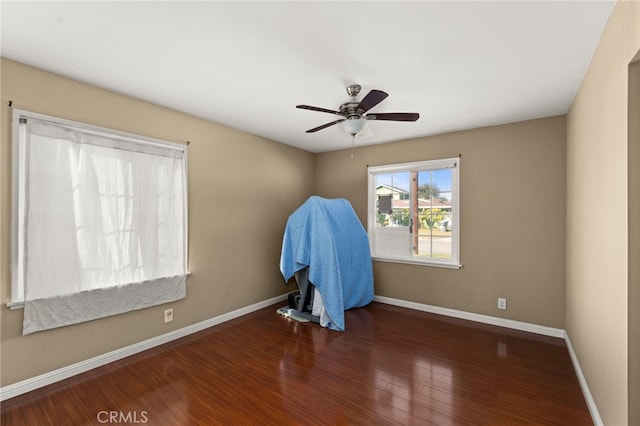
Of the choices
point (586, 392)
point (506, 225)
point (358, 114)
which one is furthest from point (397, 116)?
point (586, 392)

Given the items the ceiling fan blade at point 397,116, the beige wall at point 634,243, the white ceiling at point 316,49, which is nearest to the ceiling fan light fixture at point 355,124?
the ceiling fan blade at point 397,116

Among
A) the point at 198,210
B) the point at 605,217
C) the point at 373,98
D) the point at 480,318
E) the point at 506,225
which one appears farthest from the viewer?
the point at 480,318

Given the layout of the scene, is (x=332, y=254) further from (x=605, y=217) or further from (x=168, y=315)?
(x=605, y=217)

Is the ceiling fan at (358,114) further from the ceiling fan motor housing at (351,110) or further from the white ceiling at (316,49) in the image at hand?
the white ceiling at (316,49)

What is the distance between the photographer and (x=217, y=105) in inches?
122

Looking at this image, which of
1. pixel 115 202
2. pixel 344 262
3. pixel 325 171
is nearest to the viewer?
pixel 115 202

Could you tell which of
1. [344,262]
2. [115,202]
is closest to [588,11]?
[344,262]

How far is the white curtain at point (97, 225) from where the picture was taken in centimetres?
230

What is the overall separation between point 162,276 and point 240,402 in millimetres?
1572

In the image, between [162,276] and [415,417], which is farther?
[162,276]

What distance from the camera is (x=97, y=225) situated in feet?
8.61

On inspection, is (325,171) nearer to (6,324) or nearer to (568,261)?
(568,261)

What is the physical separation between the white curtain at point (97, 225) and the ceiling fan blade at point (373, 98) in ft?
6.73

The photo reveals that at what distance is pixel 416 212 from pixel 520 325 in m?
1.80
